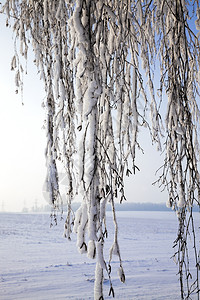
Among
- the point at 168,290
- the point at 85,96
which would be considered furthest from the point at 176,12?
the point at 168,290

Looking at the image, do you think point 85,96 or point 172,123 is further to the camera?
point 172,123

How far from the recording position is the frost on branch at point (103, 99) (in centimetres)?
81

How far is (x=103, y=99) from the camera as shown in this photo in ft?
2.97

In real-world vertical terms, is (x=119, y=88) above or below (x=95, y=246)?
above

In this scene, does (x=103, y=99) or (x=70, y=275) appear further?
(x=70, y=275)

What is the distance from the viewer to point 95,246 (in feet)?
2.60

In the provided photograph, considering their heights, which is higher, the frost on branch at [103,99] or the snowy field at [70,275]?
the frost on branch at [103,99]

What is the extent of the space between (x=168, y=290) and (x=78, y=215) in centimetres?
404

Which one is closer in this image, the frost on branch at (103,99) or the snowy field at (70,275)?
the frost on branch at (103,99)

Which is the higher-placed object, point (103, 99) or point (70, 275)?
point (103, 99)

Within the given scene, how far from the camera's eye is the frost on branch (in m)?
0.81

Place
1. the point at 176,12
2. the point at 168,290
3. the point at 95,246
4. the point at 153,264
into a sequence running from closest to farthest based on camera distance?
the point at 95,246 < the point at 176,12 < the point at 168,290 < the point at 153,264

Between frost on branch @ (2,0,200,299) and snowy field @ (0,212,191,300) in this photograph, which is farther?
snowy field @ (0,212,191,300)

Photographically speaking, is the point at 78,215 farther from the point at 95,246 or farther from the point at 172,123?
the point at 172,123
